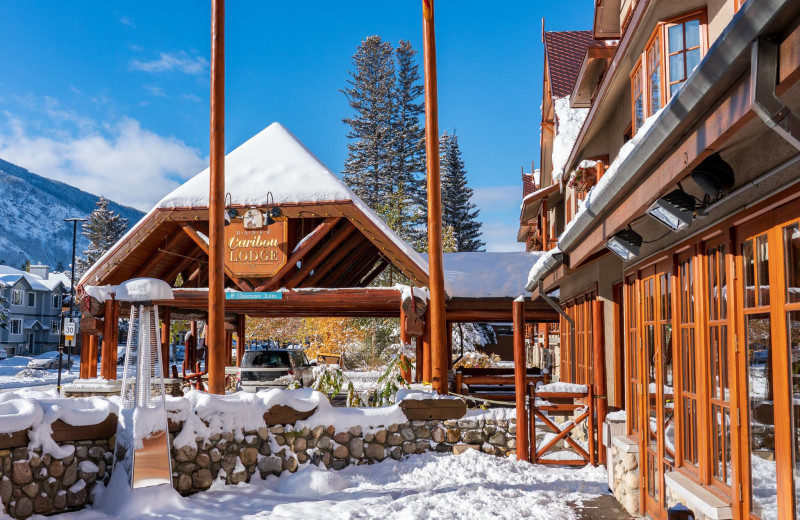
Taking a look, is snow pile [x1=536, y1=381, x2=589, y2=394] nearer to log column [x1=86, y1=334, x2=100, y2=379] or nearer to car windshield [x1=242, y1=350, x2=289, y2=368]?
car windshield [x1=242, y1=350, x2=289, y2=368]

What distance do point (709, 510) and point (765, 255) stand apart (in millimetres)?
1690

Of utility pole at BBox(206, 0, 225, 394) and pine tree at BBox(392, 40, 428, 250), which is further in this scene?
pine tree at BBox(392, 40, 428, 250)

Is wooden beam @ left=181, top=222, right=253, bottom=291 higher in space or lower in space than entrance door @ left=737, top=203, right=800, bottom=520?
higher

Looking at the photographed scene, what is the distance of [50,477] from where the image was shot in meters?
7.08

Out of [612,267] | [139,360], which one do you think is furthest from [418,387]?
[139,360]

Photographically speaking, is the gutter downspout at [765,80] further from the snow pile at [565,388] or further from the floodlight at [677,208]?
the snow pile at [565,388]

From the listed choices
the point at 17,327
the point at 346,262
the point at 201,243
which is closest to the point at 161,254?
the point at 201,243

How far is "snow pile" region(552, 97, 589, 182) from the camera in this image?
1655 cm

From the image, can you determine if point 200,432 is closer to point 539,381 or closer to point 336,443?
point 336,443

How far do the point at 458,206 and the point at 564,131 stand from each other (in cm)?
3794

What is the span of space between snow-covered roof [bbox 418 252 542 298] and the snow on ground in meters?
7.27

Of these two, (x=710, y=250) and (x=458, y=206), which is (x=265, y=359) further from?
(x=458, y=206)

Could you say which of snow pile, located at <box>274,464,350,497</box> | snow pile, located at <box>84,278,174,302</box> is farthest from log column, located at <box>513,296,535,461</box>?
snow pile, located at <box>84,278,174,302</box>

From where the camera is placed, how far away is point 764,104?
2783 millimetres
